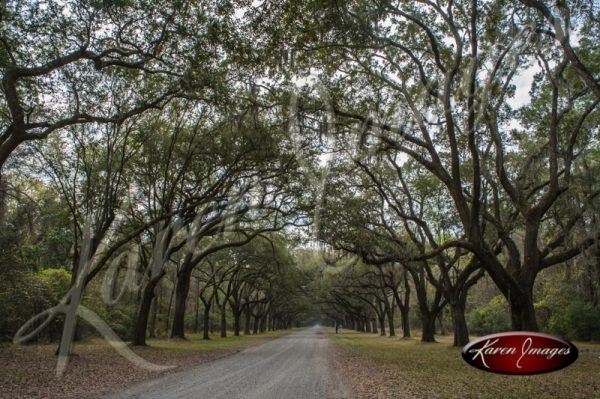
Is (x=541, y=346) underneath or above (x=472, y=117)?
underneath

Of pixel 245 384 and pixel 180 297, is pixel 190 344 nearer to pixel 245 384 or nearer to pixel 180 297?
pixel 180 297

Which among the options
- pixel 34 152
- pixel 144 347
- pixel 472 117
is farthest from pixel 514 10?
pixel 144 347

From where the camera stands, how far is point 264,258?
37.4m

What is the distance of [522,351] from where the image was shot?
773 centimetres

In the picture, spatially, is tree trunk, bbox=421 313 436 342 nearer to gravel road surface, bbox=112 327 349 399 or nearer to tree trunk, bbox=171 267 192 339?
tree trunk, bbox=171 267 192 339

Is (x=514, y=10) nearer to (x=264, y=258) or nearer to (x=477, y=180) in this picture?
(x=477, y=180)

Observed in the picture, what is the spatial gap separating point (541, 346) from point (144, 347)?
18.7 m

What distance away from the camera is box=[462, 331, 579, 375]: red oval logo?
7.52 meters

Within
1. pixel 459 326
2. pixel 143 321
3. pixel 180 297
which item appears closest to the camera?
pixel 143 321

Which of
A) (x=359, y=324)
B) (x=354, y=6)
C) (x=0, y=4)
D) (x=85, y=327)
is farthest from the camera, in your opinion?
(x=359, y=324)

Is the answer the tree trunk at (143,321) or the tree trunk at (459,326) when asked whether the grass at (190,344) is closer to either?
the tree trunk at (143,321)

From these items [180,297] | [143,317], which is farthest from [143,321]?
[180,297]

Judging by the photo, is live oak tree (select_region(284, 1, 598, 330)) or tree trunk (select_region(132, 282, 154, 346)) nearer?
live oak tree (select_region(284, 1, 598, 330))

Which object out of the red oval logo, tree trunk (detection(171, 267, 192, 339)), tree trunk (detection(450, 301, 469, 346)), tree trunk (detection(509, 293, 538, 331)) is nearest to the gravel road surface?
the red oval logo
